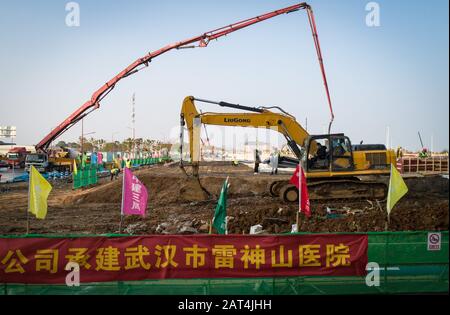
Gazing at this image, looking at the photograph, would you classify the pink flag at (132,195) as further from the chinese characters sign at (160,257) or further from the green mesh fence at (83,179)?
the green mesh fence at (83,179)

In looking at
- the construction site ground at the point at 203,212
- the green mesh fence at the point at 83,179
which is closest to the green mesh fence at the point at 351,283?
the construction site ground at the point at 203,212

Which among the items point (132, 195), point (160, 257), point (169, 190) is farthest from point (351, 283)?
point (169, 190)

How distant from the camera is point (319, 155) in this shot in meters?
17.1

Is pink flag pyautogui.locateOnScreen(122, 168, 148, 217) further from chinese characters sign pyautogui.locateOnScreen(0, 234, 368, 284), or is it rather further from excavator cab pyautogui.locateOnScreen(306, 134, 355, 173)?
excavator cab pyautogui.locateOnScreen(306, 134, 355, 173)

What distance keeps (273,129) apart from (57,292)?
12.3 m

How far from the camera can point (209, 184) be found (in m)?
24.7

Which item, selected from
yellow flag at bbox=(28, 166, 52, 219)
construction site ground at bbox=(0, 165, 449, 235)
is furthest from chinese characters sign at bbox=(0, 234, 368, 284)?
construction site ground at bbox=(0, 165, 449, 235)

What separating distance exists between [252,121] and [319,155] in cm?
342

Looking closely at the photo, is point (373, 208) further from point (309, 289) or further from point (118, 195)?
point (118, 195)

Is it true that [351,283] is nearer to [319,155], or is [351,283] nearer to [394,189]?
[394,189]

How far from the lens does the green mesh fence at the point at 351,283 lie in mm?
7648

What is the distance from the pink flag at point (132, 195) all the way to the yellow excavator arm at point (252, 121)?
6849 mm

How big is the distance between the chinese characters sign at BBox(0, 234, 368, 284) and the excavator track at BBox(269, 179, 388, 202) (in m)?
9.54

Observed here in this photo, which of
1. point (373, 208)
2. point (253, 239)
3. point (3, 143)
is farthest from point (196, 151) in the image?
point (3, 143)
